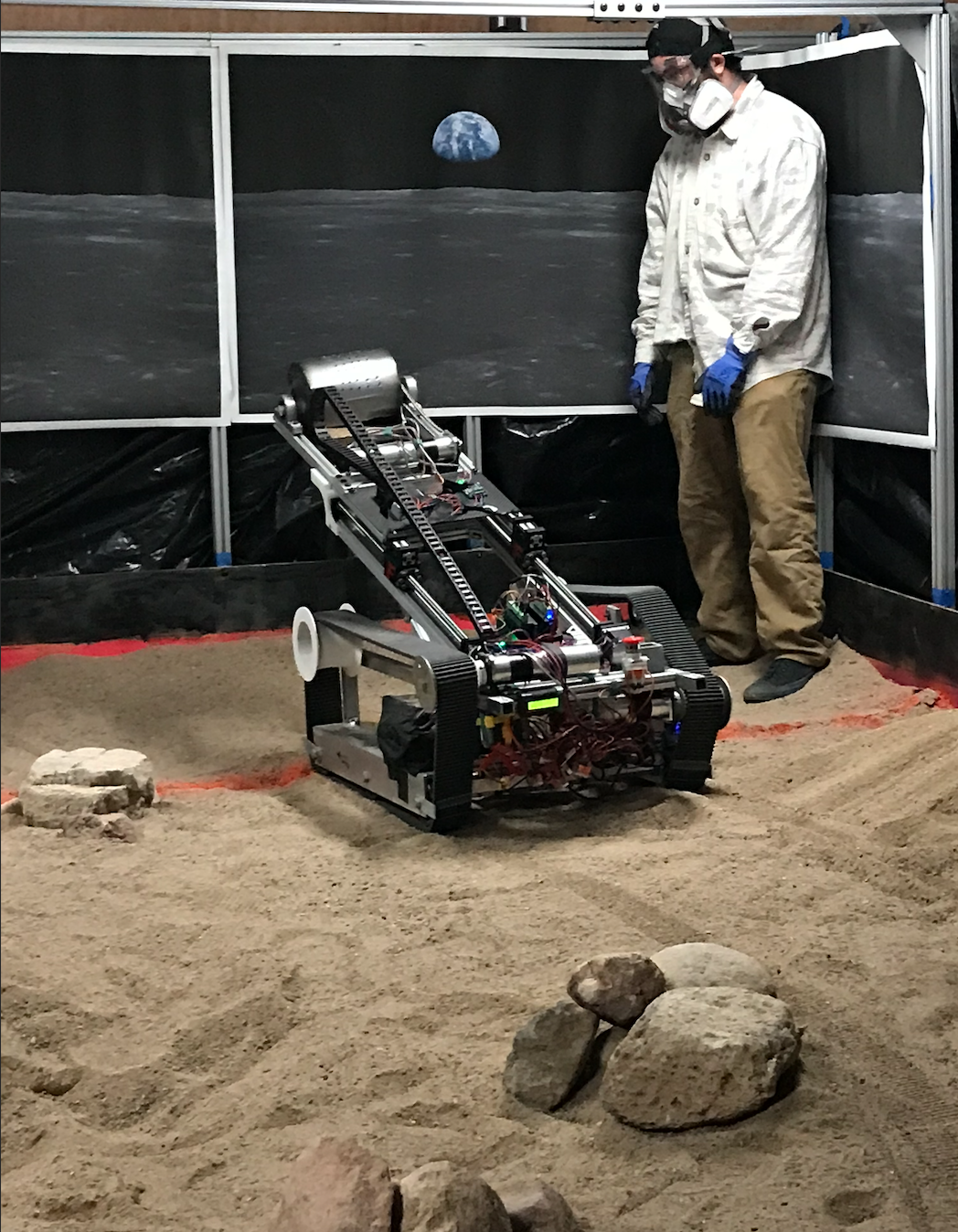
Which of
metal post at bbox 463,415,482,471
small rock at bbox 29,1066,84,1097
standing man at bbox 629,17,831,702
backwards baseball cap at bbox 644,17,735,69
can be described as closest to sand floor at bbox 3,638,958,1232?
small rock at bbox 29,1066,84,1097

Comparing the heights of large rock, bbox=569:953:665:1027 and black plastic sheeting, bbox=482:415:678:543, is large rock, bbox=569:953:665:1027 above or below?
below

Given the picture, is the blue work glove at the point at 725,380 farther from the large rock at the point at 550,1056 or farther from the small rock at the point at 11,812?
the small rock at the point at 11,812

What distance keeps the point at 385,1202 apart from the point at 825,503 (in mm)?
3444

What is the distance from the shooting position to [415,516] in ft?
11.5

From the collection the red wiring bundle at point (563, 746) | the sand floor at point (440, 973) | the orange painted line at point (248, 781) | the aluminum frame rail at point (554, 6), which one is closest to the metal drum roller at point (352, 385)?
the sand floor at point (440, 973)

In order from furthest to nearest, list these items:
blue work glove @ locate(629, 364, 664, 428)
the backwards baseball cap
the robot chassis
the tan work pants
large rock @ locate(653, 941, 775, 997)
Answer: blue work glove @ locate(629, 364, 664, 428)
the tan work pants
the backwards baseball cap
the robot chassis
large rock @ locate(653, 941, 775, 997)

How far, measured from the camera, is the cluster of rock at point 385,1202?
5.04ft

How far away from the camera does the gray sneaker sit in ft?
13.9

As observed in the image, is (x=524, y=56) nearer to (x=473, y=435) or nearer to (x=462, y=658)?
(x=473, y=435)

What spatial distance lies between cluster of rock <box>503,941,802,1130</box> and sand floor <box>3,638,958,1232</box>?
32 millimetres

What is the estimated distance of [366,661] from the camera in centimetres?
337

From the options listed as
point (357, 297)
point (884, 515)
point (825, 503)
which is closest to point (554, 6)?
point (357, 297)

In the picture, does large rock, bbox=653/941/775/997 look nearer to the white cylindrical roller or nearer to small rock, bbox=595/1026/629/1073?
small rock, bbox=595/1026/629/1073

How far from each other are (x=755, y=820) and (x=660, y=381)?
6.33 ft
